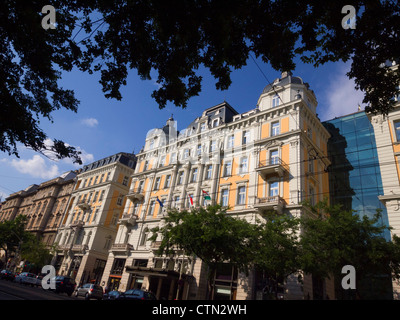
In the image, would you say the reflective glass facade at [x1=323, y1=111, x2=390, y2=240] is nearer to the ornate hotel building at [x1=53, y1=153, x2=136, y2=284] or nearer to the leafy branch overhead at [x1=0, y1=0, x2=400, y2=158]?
the leafy branch overhead at [x1=0, y1=0, x2=400, y2=158]

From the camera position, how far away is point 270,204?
74.2 ft

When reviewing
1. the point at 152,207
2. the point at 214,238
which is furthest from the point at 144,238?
the point at 214,238

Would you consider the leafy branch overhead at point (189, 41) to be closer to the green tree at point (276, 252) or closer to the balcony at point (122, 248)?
the green tree at point (276, 252)

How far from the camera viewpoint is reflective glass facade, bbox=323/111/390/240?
84.9 ft

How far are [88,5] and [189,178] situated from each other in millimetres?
27461

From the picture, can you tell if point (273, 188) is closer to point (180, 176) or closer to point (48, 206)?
point (180, 176)

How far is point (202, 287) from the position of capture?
83.1 ft

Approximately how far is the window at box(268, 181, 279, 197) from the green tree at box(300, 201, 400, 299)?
867cm

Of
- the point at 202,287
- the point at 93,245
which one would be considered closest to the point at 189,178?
the point at 202,287

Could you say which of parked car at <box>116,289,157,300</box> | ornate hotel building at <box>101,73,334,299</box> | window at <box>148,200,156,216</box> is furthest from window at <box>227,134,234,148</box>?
parked car at <box>116,289,157,300</box>

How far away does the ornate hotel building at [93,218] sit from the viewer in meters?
40.1

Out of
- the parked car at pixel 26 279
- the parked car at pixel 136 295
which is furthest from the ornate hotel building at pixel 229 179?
the parked car at pixel 26 279
